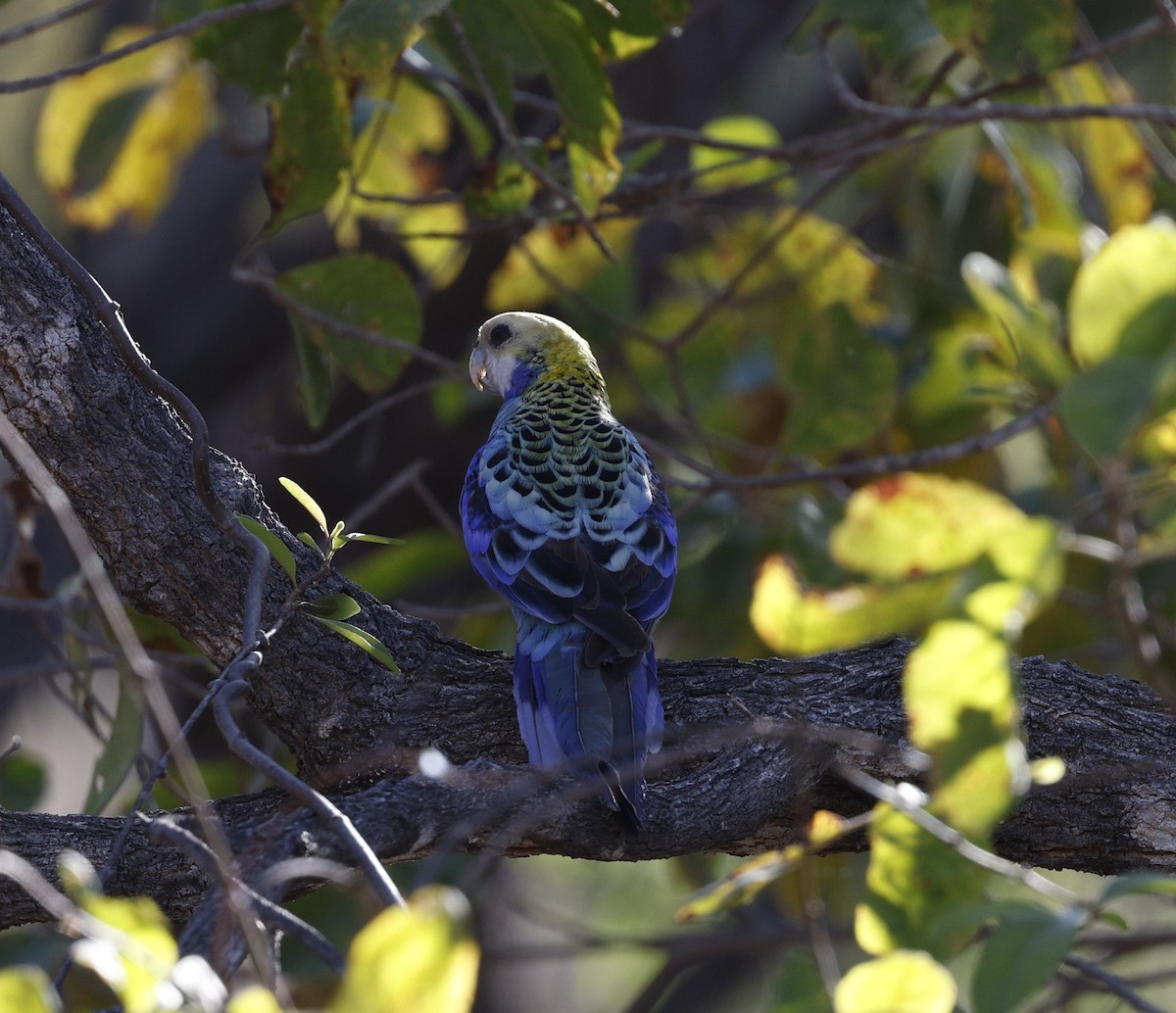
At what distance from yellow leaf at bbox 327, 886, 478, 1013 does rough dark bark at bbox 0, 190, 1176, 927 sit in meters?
0.91

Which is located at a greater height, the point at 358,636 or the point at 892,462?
the point at 358,636

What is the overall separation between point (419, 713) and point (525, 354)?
62.7 inches

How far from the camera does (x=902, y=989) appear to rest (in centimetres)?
123

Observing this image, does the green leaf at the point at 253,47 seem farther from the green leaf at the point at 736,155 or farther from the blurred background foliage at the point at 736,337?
the green leaf at the point at 736,155

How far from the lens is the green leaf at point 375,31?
244 centimetres

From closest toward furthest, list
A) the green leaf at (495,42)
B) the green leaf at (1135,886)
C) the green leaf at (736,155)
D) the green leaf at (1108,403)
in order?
the green leaf at (1108,403), the green leaf at (1135,886), the green leaf at (495,42), the green leaf at (736,155)

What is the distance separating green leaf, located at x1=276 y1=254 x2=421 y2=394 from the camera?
332 cm

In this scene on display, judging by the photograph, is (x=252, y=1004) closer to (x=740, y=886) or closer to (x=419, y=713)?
(x=740, y=886)

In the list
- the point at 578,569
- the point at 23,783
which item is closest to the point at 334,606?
the point at 578,569

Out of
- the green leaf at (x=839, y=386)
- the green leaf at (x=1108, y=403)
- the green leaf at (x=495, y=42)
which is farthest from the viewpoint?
the green leaf at (x=839, y=386)

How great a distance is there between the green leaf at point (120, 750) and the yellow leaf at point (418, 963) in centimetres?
161

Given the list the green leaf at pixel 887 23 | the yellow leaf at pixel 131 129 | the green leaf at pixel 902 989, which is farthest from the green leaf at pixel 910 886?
the yellow leaf at pixel 131 129

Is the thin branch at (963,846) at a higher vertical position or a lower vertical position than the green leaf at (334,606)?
lower

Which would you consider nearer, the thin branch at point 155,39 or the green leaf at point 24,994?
the green leaf at point 24,994
